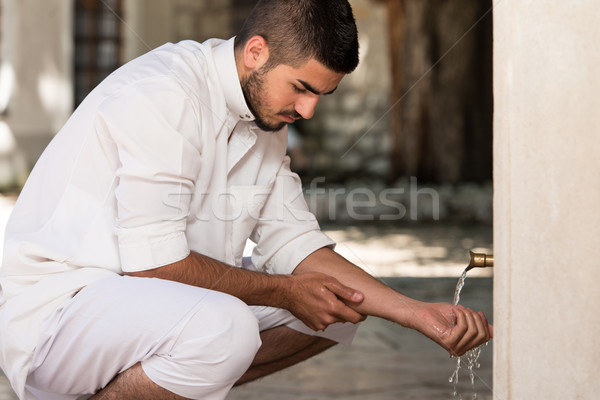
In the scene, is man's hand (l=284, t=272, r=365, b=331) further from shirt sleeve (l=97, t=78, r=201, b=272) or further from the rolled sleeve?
shirt sleeve (l=97, t=78, r=201, b=272)

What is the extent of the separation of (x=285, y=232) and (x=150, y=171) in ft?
1.93

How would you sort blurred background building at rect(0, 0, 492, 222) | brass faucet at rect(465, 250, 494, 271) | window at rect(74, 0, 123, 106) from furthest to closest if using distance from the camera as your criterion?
window at rect(74, 0, 123, 106)
blurred background building at rect(0, 0, 492, 222)
brass faucet at rect(465, 250, 494, 271)

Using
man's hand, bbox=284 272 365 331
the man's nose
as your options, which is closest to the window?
the man's nose

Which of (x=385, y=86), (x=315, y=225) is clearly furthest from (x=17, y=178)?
(x=315, y=225)

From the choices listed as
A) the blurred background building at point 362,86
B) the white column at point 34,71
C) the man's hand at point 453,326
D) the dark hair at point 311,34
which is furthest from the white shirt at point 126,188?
the white column at point 34,71

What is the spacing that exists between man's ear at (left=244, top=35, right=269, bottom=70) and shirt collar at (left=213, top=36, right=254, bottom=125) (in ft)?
0.14

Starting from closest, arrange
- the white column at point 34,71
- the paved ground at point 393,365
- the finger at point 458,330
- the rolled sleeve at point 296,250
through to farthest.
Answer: the finger at point 458,330
the rolled sleeve at point 296,250
the paved ground at point 393,365
the white column at point 34,71

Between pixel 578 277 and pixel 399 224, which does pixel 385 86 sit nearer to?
Result: pixel 399 224

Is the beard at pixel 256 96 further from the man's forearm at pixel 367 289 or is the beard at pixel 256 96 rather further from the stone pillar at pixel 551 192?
the stone pillar at pixel 551 192

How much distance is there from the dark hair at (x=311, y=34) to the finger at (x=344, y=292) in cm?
54

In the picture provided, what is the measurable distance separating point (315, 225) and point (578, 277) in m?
1.01

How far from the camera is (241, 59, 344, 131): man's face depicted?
6.64 feet

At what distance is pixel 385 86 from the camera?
1081 centimetres

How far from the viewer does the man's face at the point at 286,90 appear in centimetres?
203
